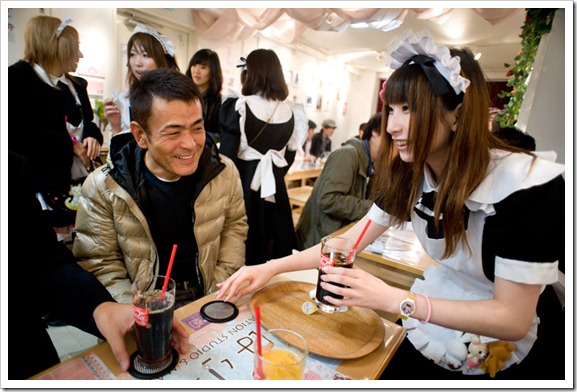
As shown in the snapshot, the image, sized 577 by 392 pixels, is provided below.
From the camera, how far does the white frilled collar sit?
92 centimetres

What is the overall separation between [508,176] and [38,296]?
4.52ft

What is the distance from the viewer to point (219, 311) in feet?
3.43

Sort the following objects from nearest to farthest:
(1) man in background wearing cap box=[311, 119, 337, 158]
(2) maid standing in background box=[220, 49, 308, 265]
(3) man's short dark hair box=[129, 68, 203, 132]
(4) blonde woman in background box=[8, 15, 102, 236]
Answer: (3) man's short dark hair box=[129, 68, 203, 132], (4) blonde woman in background box=[8, 15, 102, 236], (2) maid standing in background box=[220, 49, 308, 265], (1) man in background wearing cap box=[311, 119, 337, 158]

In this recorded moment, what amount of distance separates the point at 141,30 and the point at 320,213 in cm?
180

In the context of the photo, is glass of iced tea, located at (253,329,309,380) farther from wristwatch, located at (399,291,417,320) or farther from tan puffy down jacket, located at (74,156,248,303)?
tan puffy down jacket, located at (74,156,248,303)

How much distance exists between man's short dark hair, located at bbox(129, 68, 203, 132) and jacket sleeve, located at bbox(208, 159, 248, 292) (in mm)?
425

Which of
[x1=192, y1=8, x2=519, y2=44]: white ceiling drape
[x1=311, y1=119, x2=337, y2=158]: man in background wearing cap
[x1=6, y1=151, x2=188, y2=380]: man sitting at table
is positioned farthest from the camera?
[x1=311, y1=119, x2=337, y2=158]: man in background wearing cap

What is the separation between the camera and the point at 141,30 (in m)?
2.23

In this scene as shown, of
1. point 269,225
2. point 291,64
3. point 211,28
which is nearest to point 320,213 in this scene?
point 269,225

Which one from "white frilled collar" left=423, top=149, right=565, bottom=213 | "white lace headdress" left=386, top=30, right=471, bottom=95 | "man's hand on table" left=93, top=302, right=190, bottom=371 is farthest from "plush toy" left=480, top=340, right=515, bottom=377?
"man's hand on table" left=93, top=302, right=190, bottom=371

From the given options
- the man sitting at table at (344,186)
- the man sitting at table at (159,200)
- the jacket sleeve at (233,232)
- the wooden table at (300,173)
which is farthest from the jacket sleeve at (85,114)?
the wooden table at (300,173)

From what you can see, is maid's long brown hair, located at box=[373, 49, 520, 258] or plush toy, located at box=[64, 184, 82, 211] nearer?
maid's long brown hair, located at box=[373, 49, 520, 258]

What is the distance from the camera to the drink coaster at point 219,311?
1002 mm

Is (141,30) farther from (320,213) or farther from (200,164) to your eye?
(320,213)
